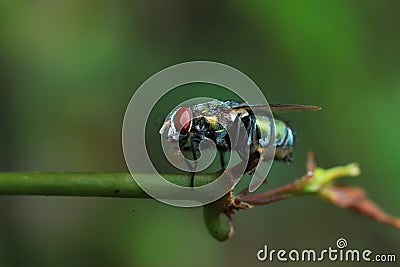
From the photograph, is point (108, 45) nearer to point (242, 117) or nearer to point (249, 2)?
point (249, 2)

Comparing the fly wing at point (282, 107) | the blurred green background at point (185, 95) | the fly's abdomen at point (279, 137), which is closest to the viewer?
the fly wing at point (282, 107)

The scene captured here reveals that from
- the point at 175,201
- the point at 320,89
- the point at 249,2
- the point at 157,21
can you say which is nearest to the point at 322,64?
the point at 320,89

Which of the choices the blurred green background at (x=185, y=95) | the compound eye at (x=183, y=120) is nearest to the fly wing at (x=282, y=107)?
the compound eye at (x=183, y=120)

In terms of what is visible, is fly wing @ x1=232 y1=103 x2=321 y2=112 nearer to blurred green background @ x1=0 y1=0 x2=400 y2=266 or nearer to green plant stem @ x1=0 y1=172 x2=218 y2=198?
green plant stem @ x1=0 y1=172 x2=218 y2=198

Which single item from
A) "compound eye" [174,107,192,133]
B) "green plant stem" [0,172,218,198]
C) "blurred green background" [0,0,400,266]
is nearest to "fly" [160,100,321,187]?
"compound eye" [174,107,192,133]

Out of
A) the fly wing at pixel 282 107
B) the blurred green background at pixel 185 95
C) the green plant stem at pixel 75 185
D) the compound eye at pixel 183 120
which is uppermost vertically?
the blurred green background at pixel 185 95

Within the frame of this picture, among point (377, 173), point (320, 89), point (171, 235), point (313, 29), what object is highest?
point (313, 29)

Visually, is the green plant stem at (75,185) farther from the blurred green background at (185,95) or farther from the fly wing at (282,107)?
the blurred green background at (185,95)
